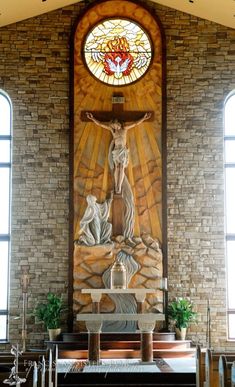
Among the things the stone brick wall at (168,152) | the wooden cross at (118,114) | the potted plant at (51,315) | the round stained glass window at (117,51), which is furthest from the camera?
the round stained glass window at (117,51)

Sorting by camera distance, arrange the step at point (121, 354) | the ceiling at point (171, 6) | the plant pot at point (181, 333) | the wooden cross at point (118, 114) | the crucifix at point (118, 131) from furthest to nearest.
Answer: the wooden cross at point (118, 114) < the crucifix at point (118, 131) < the ceiling at point (171, 6) < the plant pot at point (181, 333) < the step at point (121, 354)

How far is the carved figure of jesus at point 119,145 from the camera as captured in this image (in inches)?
559

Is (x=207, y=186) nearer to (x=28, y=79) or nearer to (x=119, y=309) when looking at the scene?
(x=119, y=309)

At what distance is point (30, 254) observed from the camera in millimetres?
14078

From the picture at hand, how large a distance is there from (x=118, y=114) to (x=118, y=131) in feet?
1.24

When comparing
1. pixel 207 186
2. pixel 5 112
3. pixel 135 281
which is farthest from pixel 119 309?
pixel 5 112

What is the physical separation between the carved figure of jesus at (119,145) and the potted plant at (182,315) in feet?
7.67

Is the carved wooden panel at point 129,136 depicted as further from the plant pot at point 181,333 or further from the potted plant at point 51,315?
the plant pot at point 181,333

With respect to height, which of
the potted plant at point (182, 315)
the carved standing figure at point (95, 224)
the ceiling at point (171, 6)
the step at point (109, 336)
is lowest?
the step at point (109, 336)

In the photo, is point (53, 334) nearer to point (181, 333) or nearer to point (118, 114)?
point (181, 333)

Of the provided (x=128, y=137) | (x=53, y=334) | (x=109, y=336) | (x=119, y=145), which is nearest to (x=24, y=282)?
(x=53, y=334)

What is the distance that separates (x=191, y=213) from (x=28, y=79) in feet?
13.1

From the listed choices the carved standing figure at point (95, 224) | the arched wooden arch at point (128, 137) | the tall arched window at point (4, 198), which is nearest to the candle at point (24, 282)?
the tall arched window at point (4, 198)

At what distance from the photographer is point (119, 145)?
46.9 ft
